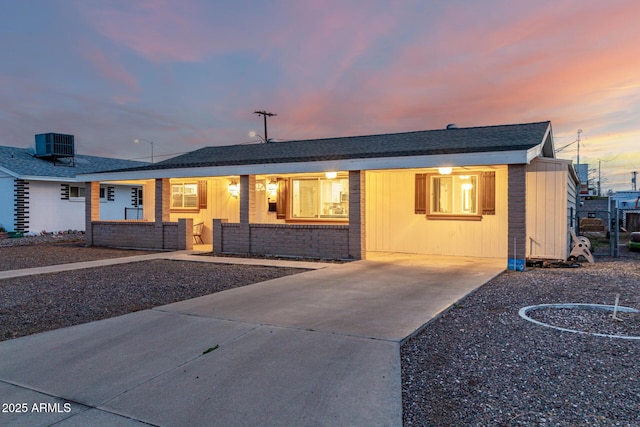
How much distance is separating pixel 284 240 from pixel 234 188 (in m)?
4.24

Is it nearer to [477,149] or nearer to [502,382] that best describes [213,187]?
[477,149]

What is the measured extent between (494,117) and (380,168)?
537 inches

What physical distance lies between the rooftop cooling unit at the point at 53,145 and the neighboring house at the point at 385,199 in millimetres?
11036

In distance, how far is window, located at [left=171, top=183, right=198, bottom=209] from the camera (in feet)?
56.0

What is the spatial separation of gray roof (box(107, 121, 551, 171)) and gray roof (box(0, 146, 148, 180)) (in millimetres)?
8974

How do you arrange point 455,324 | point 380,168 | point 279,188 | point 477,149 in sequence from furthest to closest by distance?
point 279,188
point 380,168
point 477,149
point 455,324

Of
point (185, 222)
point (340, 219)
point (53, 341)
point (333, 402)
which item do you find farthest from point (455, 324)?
point (185, 222)

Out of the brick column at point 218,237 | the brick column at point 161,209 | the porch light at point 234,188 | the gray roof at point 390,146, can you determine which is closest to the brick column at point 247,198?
the gray roof at point 390,146

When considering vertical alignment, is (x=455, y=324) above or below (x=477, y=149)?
below

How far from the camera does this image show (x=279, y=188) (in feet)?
49.3

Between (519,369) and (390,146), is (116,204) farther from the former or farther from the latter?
(519,369)

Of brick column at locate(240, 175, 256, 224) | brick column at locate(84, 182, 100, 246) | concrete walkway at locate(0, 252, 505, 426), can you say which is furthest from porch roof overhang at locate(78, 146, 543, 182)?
concrete walkway at locate(0, 252, 505, 426)

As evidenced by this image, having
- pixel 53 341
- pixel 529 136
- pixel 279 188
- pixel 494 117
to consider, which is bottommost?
pixel 53 341

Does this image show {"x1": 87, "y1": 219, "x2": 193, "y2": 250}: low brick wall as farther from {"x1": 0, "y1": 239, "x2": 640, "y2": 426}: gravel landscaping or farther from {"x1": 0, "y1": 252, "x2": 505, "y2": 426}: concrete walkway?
{"x1": 0, "y1": 252, "x2": 505, "y2": 426}: concrete walkway
